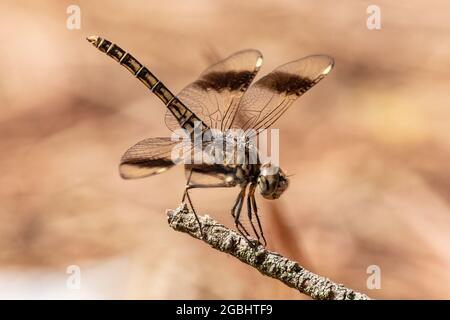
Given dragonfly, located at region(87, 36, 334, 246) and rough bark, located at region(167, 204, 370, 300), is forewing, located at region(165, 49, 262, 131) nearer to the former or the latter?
dragonfly, located at region(87, 36, 334, 246)

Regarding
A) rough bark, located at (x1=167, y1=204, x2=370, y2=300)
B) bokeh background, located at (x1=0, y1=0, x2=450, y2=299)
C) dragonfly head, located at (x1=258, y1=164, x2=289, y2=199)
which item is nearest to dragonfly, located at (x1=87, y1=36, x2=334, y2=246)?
dragonfly head, located at (x1=258, y1=164, x2=289, y2=199)

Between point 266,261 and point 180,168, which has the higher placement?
point 180,168

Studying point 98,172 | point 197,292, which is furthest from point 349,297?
point 98,172

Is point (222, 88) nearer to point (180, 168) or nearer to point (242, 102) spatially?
point (242, 102)

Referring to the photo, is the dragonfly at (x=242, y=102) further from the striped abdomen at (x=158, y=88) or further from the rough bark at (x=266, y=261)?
the rough bark at (x=266, y=261)

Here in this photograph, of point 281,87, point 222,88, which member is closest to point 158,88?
point 222,88

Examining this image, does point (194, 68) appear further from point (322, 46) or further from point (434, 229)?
point (434, 229)
